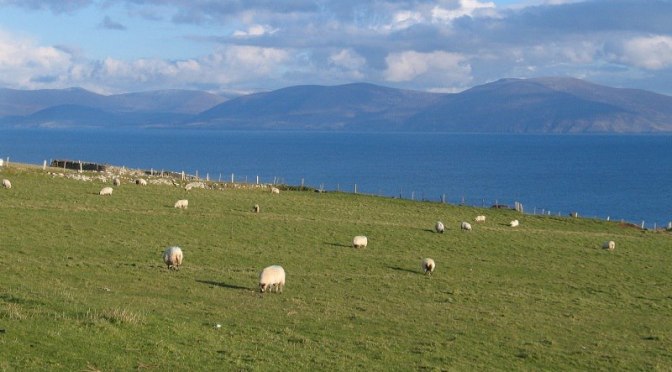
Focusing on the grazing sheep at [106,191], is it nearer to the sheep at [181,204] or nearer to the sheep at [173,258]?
the sheep at [181,204]

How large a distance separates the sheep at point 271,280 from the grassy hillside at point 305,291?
1.54 ft

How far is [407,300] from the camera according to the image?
31.2m

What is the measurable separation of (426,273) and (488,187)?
11857 centimetres

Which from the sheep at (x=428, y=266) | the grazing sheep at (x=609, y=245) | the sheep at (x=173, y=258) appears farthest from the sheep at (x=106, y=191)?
the grazing sheep at (x=609, y=245)

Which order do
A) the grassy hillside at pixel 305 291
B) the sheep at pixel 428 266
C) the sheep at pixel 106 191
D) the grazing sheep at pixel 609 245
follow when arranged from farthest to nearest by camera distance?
the sheep at pixel 106 191 < the grazing sheep at pixel 609 245 < the sheep at pixel 428 266 < the grassy hillside at pixel 305 291

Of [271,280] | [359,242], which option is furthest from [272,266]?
[359,242]

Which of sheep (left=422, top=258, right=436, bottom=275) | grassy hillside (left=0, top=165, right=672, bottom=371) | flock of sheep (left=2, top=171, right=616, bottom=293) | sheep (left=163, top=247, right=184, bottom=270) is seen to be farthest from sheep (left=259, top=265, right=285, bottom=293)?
sheep (left=422, top=258, right=436, bottom=275)

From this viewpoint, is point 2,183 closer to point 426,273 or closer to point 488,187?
point 426,273

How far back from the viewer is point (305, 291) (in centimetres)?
3091

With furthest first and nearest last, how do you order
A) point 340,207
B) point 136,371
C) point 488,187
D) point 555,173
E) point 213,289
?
1. point 555,173
2. point 488,187
3. point 340,207
4. point 213,289
5. point 136,371

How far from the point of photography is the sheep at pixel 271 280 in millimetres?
29922

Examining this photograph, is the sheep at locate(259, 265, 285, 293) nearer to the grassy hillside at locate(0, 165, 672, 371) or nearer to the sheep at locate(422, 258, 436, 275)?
the grassy hillside at locate(0, 165, 672, 371)

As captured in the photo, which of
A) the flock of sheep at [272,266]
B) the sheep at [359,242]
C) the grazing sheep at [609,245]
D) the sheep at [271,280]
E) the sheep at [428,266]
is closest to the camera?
the sheep at [271,280]

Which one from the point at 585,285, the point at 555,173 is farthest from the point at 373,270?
the point at 555,173
